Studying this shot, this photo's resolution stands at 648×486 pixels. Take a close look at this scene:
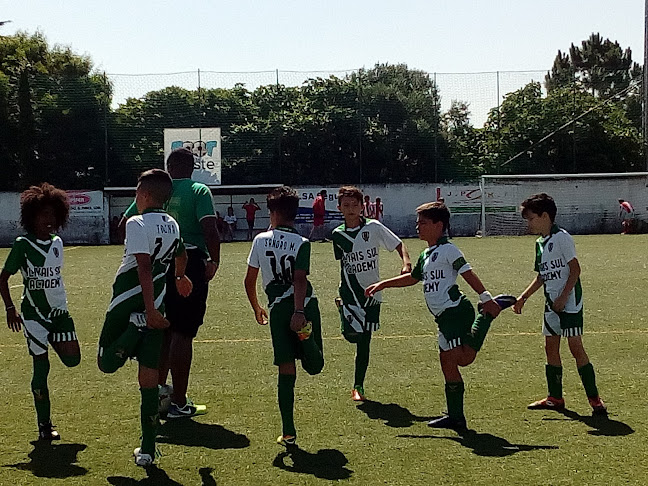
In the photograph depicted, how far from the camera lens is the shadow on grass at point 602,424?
563cm

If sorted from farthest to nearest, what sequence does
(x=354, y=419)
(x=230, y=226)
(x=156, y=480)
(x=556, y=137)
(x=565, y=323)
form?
(x=556, y=137) → (x=230, y=226) → (x=565, y=323) → (x=354, y=419) → (x=156, y=480)

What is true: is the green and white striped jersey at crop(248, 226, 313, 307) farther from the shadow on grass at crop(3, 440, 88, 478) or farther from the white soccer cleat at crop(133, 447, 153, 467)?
the shadow on grass at crop(3, 440, 88, 478)

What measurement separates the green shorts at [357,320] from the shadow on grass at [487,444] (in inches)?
56.4

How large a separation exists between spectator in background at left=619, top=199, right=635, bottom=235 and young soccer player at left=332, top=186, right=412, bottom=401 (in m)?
27.1

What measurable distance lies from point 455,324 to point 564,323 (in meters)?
0.93

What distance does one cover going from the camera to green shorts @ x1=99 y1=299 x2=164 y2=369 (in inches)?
197

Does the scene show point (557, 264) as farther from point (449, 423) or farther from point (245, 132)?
point (245, 132)

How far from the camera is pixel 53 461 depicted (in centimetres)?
517

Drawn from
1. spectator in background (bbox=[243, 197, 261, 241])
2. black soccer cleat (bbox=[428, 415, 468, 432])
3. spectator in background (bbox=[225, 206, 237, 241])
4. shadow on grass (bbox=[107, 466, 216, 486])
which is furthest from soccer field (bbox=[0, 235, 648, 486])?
spectator in background (bbox=[225, 206, 237, 241])

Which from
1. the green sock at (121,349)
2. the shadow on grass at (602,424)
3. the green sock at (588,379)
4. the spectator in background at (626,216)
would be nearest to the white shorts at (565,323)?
the green sock at (588,379)

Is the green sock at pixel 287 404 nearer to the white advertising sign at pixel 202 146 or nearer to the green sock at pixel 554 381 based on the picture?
the green sock at pixel 554 381

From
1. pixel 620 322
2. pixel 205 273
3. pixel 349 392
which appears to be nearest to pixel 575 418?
pixel 349 392

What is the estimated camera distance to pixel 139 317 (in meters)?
5.03

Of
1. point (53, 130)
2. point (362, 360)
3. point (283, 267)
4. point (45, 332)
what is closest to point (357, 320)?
point (362, 360)
